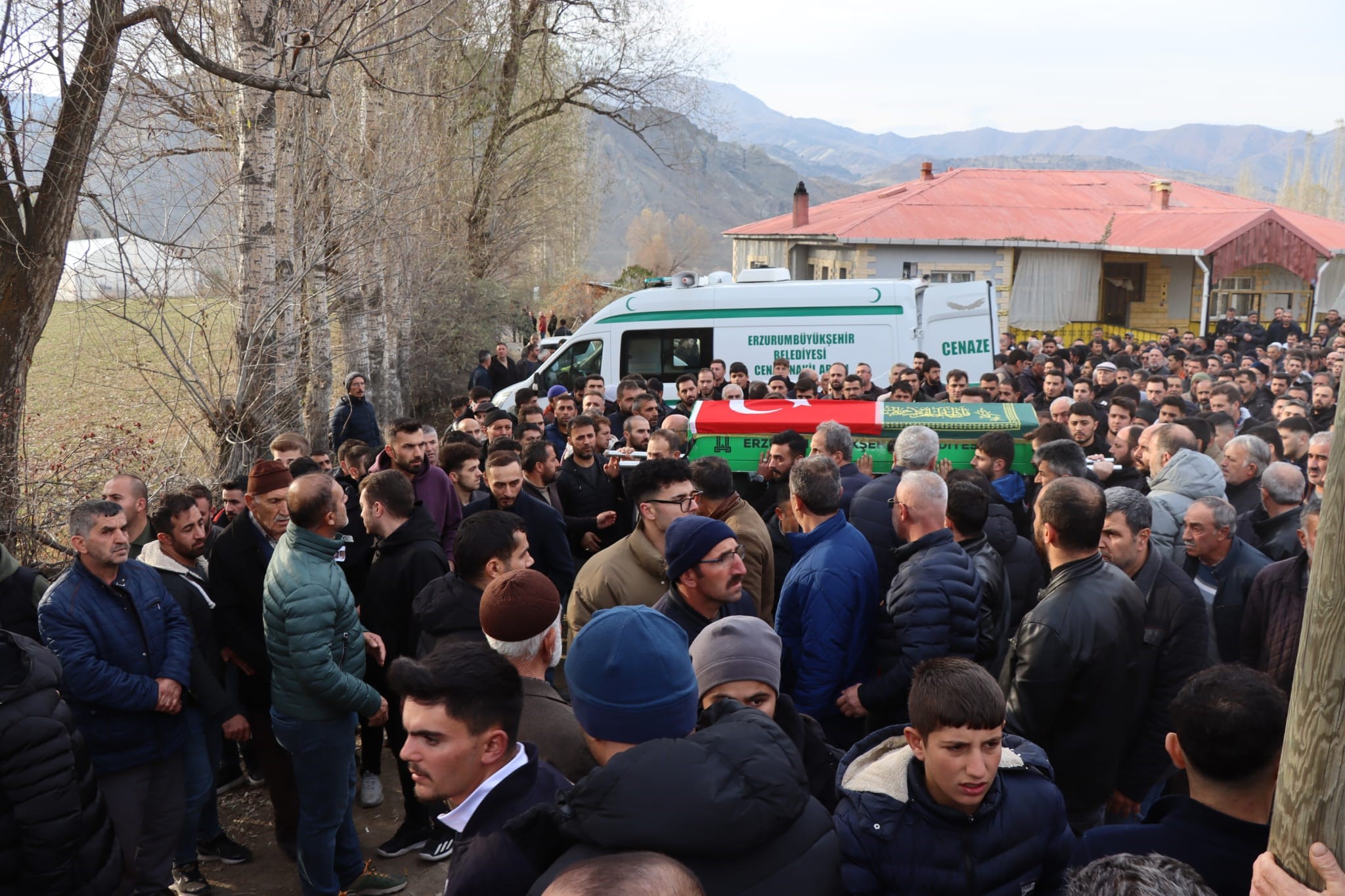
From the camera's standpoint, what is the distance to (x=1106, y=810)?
13.5ft

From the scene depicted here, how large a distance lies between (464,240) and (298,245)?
40.1 ft

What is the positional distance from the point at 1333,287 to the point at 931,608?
32.8 meters

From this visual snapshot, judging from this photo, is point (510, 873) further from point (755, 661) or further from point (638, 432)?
point (638, 432)

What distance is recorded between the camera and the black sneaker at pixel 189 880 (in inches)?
188

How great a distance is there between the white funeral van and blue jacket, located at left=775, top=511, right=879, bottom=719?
9472 mm

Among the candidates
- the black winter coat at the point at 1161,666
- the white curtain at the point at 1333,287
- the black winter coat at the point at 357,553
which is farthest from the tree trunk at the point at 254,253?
the white curtain at the point at 1333,287

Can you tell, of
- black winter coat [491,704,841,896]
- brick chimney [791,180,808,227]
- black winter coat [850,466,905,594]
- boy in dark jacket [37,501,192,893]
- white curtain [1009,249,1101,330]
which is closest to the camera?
black winter coat [491,704,841,896]

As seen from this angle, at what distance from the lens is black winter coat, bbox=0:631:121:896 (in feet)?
10.1

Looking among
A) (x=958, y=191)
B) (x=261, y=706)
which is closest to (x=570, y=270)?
(x=958, y=191)

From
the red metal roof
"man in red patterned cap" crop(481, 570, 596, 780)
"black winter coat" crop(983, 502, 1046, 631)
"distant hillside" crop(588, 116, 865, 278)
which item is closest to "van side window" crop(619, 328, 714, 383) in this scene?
"black winter coat" crop(983, 502, 1046, 631)

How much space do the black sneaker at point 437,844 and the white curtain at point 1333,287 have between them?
107ft

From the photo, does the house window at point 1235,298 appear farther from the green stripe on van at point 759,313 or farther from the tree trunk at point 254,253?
the tree trunk at point 254,253

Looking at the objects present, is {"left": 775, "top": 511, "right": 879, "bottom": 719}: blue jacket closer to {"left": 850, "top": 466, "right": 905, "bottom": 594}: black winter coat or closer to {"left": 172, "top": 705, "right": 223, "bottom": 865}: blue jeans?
{"left": 850, "top": 466, "right": 905, "bottom": 594}: black winter coat

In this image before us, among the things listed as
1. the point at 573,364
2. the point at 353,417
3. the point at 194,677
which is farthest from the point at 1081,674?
the point at 573,364
